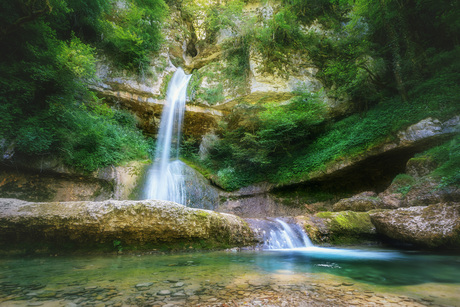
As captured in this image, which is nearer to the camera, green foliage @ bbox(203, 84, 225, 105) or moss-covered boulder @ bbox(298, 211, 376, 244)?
moss-covered boulder @ bbox(298, 211, 376, 244)

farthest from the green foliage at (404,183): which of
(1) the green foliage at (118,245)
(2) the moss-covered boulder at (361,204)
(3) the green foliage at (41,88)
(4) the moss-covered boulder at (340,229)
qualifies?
(3) the green foliage at (41,88)

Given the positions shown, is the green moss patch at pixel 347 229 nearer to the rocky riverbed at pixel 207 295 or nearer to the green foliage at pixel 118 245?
the rocky riverbed at pixel 207 295

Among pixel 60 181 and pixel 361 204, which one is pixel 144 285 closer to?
pixel 361 204

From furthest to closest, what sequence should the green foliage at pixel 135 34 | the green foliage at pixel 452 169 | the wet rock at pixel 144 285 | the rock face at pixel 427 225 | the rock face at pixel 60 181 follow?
the green foliage at pixel 135 34 < the rock face at pixel 60 181 < the green foliage at pixel 452 169 < the rock face at pixel 427 225 < the wet rock at pixel 144 285

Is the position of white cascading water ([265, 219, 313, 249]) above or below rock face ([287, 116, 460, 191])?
below

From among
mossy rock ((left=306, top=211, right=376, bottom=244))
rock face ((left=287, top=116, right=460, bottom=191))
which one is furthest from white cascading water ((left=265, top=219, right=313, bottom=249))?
rock face ((left=287, top=116, right=460, bottom=191))

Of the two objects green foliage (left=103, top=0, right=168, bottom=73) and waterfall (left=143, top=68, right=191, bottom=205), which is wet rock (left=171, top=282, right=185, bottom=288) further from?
green foliage (left=103, top=0, right=168, bottom=73)

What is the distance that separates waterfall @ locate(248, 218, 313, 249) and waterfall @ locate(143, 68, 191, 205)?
5.32 meters

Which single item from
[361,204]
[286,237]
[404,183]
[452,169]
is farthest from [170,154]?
[452,169]

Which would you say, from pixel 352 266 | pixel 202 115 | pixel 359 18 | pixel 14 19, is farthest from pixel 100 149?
pixel 359 18

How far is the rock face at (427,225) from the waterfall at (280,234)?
6.65ft

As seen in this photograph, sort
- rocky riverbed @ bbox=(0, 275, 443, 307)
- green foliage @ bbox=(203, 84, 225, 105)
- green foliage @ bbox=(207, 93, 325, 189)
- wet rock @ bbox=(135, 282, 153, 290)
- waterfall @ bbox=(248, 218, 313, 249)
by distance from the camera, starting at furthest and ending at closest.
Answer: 1. green foliage @ bbox=(203, 84, 225, 105)
2. green foliage @ bbox=(207, 93, 325, 189)
3. waterfall @ bbox=(248, 218, 313, 249)
4. wet rock @ bbox=(135, 282, 153, 290)
5. rocky riverbed @ bbox=(0, 275, 443, 307)

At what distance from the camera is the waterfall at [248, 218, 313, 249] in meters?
5.16

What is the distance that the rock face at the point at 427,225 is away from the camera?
424 cm
